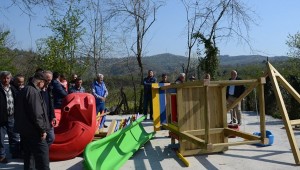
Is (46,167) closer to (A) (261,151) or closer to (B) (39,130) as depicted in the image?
(B) (39,130)

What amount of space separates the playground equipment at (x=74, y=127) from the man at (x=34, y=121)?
4.40ft

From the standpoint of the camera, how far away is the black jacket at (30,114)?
449 centimetres

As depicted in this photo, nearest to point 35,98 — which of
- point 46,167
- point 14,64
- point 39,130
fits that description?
point 39,130

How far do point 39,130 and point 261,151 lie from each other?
418 cm

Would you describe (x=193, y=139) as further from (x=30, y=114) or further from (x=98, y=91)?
(x=98, y=91)

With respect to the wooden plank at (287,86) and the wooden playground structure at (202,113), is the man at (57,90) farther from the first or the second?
the wooden plank at (287,86)

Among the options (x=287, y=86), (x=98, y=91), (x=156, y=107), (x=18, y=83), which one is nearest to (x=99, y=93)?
(x=98, y=91)

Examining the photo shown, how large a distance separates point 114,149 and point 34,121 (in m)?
1.84

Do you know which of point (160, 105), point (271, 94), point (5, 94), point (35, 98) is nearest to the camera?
point (35, 98)

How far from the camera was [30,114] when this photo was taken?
4.50 metres

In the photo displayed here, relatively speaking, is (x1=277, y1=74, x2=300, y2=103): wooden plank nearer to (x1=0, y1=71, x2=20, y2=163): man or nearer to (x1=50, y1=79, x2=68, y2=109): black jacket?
(x1=50, y1=79, x2=68, y2=109): black jacket

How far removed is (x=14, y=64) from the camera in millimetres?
18422

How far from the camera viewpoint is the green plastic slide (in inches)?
175

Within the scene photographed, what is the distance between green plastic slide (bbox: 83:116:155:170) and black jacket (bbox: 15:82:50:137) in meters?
0.72
